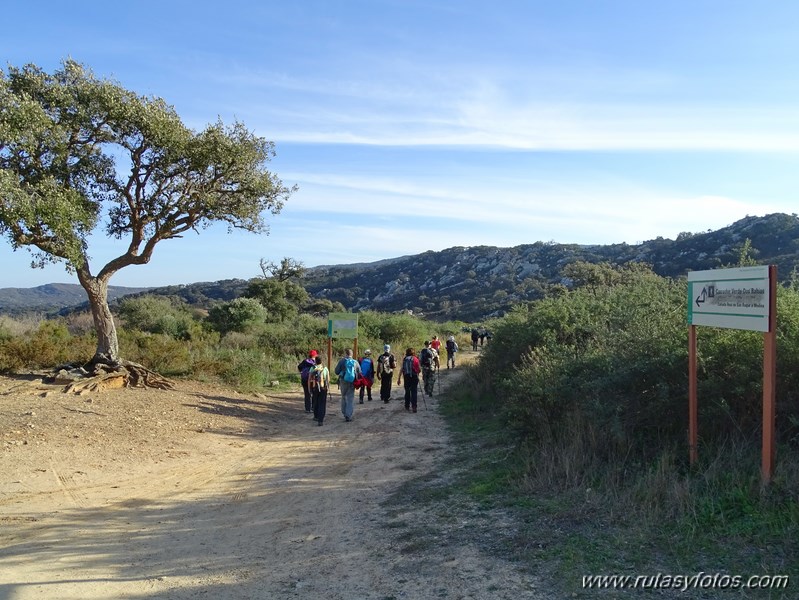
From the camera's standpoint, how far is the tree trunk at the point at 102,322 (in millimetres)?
15172

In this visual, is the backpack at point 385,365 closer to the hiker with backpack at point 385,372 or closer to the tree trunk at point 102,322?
the hiker with backpack at point 385,372

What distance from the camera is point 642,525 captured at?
18.4 feet

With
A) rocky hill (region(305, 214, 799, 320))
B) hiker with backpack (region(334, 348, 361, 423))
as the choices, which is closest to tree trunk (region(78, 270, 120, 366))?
hiker with backpack (region(334, 348, 361, 423))

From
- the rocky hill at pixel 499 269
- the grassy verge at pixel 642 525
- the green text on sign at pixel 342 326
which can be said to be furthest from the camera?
the rocky hill at pixel 499 269

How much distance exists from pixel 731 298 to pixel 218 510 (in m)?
6.06

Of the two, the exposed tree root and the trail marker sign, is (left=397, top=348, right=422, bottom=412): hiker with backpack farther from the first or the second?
the trail marker sign

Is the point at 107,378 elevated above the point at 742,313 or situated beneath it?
situated beneath

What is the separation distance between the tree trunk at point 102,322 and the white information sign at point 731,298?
42.8ft

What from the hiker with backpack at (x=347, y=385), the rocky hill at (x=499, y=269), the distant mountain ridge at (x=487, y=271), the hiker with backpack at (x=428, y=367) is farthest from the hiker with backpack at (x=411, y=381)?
the distant mountain ridge at (x=487, y=271)

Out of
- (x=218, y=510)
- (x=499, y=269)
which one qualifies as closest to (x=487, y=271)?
(x=499, y=269)

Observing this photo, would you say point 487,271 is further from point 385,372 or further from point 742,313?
point 742,313

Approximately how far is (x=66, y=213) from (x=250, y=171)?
461cm

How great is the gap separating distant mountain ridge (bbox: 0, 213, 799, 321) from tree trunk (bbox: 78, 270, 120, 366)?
32.8 meters

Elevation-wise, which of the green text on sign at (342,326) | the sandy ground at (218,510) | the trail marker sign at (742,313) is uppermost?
the trail marker sign at (742,313)
